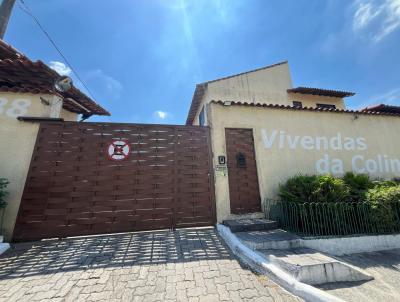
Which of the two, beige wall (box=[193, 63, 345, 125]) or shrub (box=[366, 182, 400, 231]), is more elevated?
beige wall (box=[193, 63, 345, 125])

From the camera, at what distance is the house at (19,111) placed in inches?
203

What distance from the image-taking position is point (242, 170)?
6.21 metres

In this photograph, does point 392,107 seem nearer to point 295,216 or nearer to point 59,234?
point 295,216

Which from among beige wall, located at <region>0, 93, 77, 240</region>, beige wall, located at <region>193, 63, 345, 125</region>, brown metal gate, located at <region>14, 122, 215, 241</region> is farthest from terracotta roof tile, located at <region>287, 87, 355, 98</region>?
beige wall, located at <region>0, 93, 77, 240</region>

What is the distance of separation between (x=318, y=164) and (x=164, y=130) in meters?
5.28

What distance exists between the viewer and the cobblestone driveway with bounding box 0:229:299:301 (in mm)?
2887

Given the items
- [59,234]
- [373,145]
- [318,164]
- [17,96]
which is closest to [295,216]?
[318,164]

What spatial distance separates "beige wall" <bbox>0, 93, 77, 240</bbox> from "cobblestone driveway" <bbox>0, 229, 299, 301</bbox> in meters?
1.11

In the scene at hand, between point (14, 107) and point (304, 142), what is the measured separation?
29.3ft

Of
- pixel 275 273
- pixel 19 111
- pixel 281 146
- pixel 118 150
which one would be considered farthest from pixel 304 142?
pixel 19 111

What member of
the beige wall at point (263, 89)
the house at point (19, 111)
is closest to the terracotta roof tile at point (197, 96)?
the beige wall at point (263, 89)

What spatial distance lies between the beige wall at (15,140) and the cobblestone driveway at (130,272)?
3.65ft

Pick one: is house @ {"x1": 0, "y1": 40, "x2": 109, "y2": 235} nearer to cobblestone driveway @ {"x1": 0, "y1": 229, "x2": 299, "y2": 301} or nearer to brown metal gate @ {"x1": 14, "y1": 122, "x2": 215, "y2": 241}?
brown metal gate @ {"x1": 14, "y1": 122, "x2": 215, "y2": 241}

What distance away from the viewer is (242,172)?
619 cm
